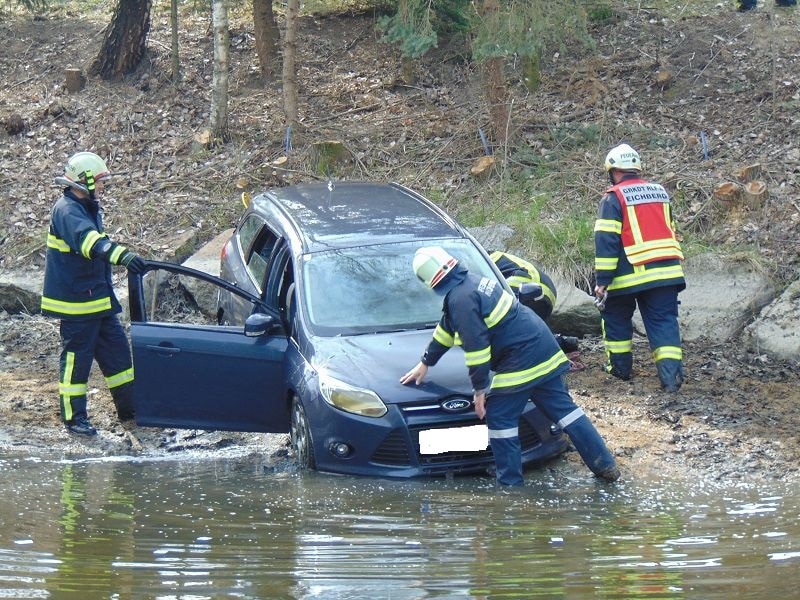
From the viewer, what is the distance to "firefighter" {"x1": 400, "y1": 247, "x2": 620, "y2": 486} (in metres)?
6.31

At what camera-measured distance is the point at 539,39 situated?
39.3 feet

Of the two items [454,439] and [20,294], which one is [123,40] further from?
[454,439]

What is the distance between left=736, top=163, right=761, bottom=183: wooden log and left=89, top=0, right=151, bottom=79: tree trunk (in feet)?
27.3

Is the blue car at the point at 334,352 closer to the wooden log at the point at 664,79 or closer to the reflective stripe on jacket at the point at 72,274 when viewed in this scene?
the reflective stripe on jacket at the point at 72,274

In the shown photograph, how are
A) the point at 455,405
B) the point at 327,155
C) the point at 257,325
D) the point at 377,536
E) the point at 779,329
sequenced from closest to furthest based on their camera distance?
the point at 377,536 < the point at 455,405 < the point at 257,325 < the point at 779,329 < the point at 327,155

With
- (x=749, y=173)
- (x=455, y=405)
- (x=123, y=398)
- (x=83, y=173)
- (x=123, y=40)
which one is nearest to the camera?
(x=455, y=405)

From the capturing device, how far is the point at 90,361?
8.18 metres

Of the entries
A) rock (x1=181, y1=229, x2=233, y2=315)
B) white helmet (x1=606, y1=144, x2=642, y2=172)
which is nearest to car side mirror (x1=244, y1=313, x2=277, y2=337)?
white helmet (x1=606, y1=144, x2=642, y2=172)

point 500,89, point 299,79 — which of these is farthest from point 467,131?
point 299,79

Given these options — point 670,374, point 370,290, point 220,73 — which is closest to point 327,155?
point 220,73

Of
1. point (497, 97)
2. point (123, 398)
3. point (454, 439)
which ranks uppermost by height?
point (497, 97)

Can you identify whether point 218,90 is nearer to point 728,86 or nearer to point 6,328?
point 6,328

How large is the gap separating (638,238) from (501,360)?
2.45 m

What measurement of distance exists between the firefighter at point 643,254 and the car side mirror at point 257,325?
276 cm
